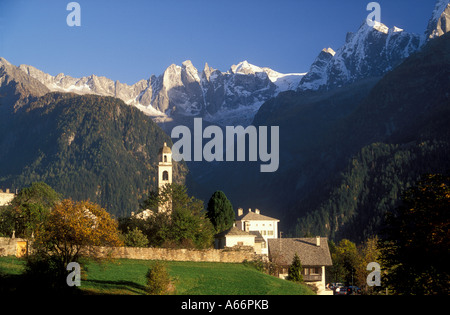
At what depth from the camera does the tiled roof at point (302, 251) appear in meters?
104

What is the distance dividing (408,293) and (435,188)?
8057 millimetres

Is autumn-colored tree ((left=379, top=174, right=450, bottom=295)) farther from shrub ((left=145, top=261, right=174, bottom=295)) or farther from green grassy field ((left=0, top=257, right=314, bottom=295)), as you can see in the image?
shrub ((left=145, top=261, right=174, bottom=295))

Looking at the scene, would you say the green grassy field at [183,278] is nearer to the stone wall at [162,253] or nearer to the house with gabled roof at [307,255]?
the stone wall at [162,253]

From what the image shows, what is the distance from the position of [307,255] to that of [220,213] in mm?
19597

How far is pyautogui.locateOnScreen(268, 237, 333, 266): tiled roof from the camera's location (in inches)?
4112

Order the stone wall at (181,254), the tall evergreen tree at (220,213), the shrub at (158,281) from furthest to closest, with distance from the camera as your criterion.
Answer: the tall evergreen tree at (220,213), the stone wall at (181,254), the shrub at (158,281)

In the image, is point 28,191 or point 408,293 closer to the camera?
point 408,293

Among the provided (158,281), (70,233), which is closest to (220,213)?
(70,233)

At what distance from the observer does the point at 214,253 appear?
77.2 m

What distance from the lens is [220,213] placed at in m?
120

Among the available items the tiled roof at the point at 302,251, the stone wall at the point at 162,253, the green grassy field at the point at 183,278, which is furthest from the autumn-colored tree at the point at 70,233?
the tiled roof at the point at 302,251

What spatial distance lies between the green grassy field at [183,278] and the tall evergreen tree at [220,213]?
43695 mm
